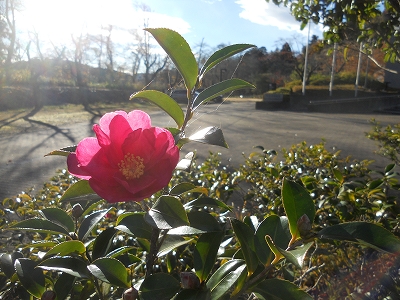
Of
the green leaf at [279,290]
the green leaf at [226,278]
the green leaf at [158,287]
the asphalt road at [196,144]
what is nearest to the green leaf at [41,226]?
the green leaf at [158,287]

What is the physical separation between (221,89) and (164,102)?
16 centimetres

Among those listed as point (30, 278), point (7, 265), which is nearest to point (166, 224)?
point (30, 278)

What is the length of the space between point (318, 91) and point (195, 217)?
25439mm

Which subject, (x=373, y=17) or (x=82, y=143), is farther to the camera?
(x=373, y=17)

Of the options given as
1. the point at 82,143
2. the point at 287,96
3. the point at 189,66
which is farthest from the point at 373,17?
the point at 287,96

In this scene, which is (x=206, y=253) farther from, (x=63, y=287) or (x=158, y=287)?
(x=63, y=287)

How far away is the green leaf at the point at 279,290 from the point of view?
2.44ft

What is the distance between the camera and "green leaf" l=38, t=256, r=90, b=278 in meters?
0.83

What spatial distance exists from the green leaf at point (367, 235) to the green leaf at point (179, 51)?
18.8 inches

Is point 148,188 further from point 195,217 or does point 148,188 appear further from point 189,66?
point 189,66

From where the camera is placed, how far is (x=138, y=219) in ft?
2.91

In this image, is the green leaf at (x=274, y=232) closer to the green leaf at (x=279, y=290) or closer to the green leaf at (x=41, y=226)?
the green leaf at (x=279, y=290)

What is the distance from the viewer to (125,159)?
2.43 ft

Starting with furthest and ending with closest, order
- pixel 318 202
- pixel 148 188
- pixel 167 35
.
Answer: pixel 318 202 → pixel 167 35 → pixel 148 188
